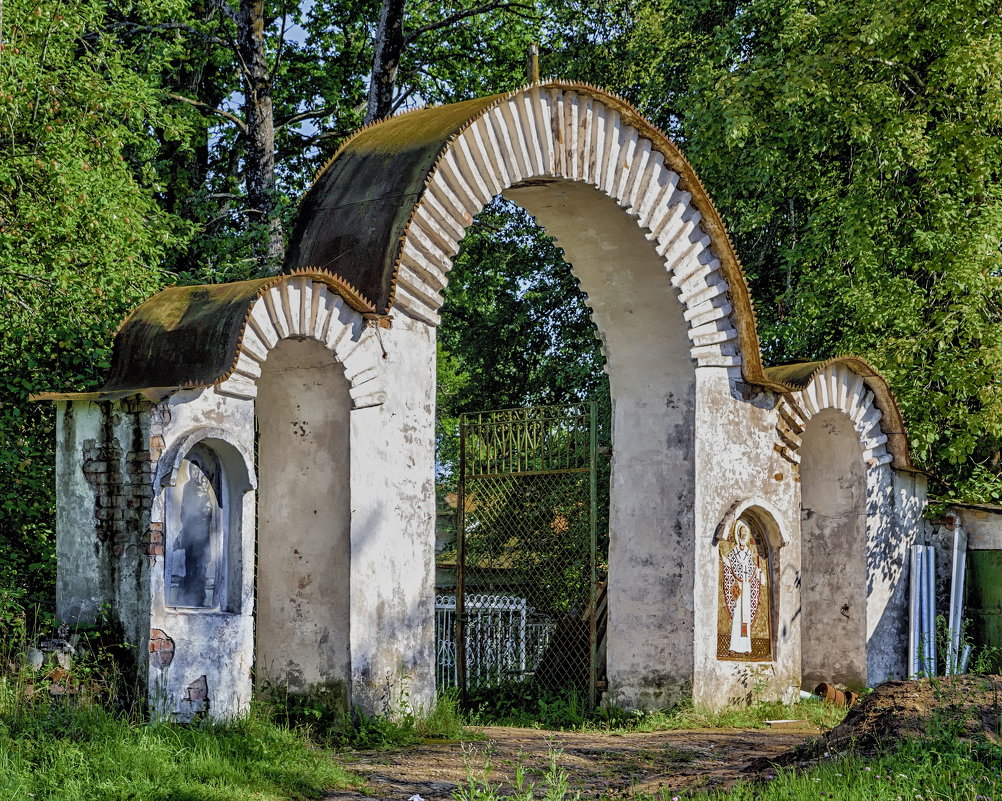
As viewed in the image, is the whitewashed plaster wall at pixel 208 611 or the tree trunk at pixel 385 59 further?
the tree trunk at pixel 385 59

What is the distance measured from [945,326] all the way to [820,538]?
2.38 m

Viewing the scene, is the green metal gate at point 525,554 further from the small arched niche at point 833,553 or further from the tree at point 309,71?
the tree at point 309,71

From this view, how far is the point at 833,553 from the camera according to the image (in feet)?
38.4

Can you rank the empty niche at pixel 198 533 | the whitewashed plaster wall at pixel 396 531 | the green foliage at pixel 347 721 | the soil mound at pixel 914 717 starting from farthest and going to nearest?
the whitewashed plaster wall at pixel 396 531 → the green foliage at pixel 347 721 → the empty niche at pixel 198 533 → the soil mound at pixel 914 717

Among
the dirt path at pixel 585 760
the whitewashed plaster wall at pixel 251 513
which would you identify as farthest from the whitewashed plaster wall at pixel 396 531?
the dirt path at pixel 585 760

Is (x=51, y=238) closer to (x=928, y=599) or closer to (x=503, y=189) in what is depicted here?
(x=503, y=189)

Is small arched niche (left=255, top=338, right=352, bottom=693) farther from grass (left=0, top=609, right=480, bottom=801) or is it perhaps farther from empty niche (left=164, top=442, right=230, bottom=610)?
empty niche (left=164, top=442, right=230, bottom=610)

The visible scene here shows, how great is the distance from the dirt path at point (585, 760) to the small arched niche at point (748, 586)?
3.83 feet

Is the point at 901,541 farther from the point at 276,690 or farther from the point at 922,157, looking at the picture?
the point at 276,690

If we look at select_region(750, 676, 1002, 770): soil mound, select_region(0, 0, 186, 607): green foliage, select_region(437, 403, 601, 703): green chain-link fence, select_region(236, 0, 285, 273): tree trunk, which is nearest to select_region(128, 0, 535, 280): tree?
select_region(236, 0, 285, 273): tree trunk

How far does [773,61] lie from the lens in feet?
44.7

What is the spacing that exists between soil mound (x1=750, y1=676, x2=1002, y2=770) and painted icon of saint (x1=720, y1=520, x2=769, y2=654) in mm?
3004

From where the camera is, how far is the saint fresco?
10438 mm

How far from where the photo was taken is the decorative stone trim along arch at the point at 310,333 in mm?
7453
